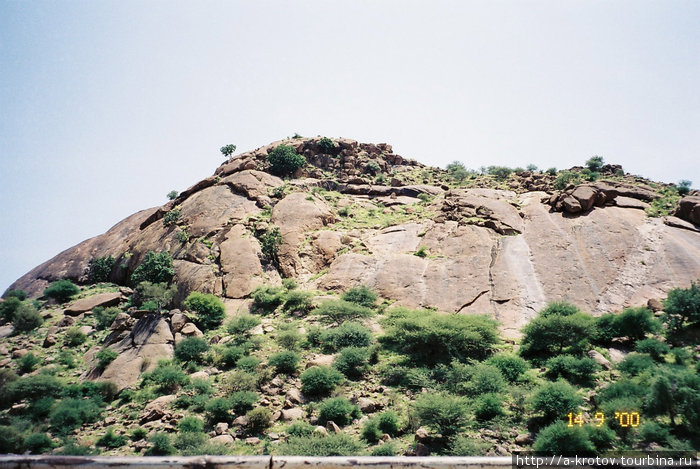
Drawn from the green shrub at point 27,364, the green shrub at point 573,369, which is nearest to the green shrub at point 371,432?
the green shrub at point 573,369

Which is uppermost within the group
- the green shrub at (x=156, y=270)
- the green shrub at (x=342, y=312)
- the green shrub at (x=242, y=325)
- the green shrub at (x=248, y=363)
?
the green shrub at (x=156, y=270)

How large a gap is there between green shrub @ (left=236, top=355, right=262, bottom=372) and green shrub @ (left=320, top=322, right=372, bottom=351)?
4.07m

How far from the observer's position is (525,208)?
36.3 meters

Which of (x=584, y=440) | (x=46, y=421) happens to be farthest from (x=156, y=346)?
(x=584, y=440)

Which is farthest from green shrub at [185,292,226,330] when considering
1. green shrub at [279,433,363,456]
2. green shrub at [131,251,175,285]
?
green shrub at [279,433,363,456]

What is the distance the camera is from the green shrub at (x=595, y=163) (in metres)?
51.3

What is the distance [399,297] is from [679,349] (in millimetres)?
15956

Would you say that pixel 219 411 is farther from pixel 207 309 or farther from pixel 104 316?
pixel 104 316

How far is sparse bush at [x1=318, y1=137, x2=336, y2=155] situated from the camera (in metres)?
59.2

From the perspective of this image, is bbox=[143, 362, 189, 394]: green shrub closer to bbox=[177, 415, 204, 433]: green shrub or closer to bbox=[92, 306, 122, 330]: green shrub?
bbox=[177, 415, 204, 433]: green shrub

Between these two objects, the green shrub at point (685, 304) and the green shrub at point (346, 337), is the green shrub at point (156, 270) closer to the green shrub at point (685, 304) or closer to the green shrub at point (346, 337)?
the green shrub at point (346, 337)

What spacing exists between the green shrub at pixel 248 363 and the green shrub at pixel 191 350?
3357mm

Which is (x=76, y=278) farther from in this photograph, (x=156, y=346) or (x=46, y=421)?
(x=46, y=421)

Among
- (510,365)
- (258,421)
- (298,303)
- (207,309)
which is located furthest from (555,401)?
(207,309)
